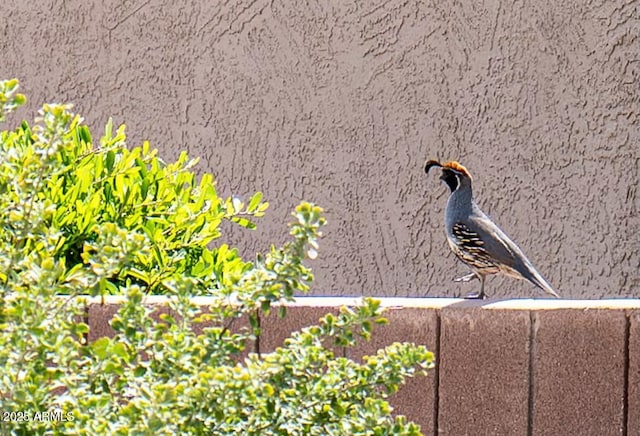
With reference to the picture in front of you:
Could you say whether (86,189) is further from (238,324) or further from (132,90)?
(132,90)

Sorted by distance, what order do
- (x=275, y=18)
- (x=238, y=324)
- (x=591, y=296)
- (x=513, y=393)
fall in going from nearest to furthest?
1. (x=513, y=393)
2. (x=238, y=324)
3. (x=591, y=296)
4. (x=275, y=18)

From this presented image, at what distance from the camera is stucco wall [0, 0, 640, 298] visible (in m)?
5.44

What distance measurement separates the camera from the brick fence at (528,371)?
3.04m

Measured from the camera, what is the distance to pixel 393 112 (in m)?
5.69

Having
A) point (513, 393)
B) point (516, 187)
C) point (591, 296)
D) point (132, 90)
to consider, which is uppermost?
point (132, 90)

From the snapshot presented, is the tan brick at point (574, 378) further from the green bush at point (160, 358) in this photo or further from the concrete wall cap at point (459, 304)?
the green bush at point (160, 358)

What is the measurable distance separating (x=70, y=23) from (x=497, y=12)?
2.13 meters

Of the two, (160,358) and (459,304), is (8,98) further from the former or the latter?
(459,304)

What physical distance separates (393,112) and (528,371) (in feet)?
9.13

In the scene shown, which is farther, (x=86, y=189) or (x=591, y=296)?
(x=591, y=296)

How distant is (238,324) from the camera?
3.25 metres

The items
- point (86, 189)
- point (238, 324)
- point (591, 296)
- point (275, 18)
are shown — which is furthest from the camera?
point (275, 18)

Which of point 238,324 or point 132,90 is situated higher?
point 132,90

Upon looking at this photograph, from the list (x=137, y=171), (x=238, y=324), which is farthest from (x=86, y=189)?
(x=238, y=324)
